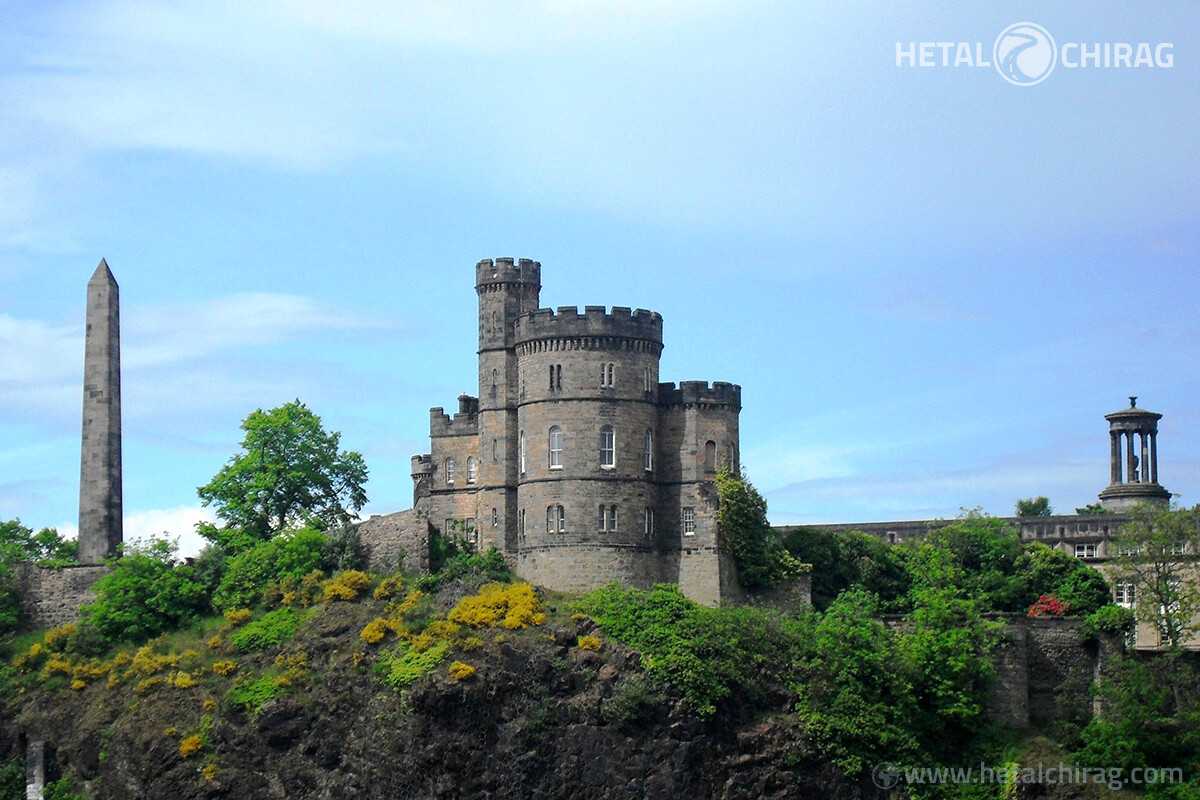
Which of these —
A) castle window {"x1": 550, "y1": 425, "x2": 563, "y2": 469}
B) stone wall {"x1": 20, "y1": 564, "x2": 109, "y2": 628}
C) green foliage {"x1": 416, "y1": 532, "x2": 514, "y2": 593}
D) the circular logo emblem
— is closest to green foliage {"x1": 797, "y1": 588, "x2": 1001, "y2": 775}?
the circular logo emblem

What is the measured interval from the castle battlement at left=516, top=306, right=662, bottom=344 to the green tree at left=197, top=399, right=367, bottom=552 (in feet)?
37.4

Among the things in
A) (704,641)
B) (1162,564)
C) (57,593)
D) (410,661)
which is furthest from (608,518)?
(57,593)

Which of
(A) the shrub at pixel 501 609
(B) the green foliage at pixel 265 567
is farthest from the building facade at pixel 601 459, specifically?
(B) the green foliage at pixel 265 567

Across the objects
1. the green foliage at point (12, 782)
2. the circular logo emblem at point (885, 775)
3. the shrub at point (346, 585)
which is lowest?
the green foliage at point (12, 782)

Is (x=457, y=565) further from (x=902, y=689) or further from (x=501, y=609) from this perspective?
(x=902, y=689)

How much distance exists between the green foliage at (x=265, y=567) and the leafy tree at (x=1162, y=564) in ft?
96.3

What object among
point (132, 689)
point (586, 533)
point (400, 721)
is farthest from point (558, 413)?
point (132, 689)

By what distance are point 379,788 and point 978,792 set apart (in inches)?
773

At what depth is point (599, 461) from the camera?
7512cm

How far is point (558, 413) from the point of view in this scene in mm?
75312

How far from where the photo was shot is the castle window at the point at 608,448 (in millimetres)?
75188

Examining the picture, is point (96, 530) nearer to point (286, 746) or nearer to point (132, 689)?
point (132, 689)

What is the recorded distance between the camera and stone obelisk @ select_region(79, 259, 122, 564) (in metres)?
81.6

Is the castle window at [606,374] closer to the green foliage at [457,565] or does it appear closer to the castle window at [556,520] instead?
the castle window at [556,520]
